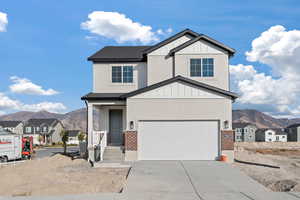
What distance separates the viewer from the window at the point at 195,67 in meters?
18.7

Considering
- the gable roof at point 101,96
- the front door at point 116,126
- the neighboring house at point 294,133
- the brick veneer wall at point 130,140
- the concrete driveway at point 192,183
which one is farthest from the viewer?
the neighboring house at point 294,133

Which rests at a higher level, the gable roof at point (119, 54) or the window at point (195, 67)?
the gable roof at point (119, 54)

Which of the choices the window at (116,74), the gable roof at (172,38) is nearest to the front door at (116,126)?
the window at (116,74)

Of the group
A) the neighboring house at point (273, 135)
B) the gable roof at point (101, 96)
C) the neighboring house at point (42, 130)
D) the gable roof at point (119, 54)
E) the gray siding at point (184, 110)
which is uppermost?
the gable roof at point (119, 54)

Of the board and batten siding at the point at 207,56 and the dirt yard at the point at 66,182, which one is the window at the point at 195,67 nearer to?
the board and batten siding at the point at 207,56

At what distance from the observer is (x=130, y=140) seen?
53.6 feet

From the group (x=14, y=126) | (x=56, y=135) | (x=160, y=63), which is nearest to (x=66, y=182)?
(x=160, y=63)

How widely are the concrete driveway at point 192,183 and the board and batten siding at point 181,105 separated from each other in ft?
9.26

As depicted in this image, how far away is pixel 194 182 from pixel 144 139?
241 inches

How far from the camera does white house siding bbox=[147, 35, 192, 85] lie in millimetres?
19219

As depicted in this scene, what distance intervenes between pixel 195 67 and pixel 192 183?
9782 mm

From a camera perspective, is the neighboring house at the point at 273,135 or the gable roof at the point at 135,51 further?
the neighboring house at the point at 273,135

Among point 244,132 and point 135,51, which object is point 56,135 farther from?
point 244,132

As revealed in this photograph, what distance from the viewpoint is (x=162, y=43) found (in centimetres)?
1912
